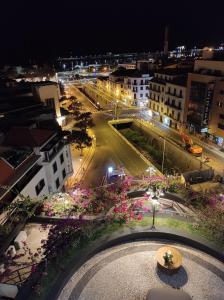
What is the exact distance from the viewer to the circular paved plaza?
14078 mm

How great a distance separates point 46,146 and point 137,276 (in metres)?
19.5

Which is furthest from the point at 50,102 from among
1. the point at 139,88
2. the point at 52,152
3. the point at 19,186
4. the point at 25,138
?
the point at 139,88

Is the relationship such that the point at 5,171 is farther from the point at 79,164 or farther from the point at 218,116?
the point at 218,116

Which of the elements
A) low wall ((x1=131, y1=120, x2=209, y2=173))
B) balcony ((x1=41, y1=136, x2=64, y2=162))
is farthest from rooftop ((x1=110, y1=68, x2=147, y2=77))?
balcony ((x1=41, y1=136, x2=64, y2=162))

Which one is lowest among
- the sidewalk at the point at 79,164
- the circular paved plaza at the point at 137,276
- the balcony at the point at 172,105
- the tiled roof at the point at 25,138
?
the sidewalk at the point at 79,164

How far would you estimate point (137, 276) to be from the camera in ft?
49.6

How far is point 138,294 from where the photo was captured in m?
14.1

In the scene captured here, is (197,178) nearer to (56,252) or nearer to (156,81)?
(56,252)

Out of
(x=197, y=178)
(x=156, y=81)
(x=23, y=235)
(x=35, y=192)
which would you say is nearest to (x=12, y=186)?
(x=35, y=192)

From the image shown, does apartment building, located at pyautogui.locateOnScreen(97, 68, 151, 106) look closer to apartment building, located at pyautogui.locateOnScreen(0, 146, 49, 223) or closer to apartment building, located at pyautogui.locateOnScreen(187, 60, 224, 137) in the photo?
apartment building, located at pyautogui.locateOnScreen(187, 60, 224, 137)

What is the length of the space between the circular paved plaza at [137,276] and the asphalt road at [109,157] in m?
22.9

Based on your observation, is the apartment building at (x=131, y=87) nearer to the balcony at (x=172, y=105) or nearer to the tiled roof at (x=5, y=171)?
the balcony at (x=172, y=105)

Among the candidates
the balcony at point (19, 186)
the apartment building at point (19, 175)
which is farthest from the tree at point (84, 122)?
the balcony at point (19, 186)

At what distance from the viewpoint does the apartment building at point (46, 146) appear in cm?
2898
